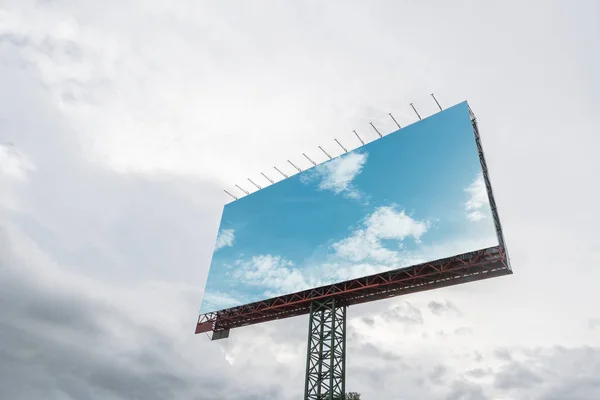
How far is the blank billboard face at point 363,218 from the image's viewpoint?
102 feet

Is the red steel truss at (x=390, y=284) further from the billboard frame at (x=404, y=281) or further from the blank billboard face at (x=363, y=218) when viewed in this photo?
the blank billboard face at (x=363, y=218)

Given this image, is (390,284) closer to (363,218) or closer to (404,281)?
(404,281)

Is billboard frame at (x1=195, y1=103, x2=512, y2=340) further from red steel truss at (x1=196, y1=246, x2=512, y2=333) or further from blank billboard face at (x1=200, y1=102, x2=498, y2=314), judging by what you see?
blank billboard face at (x1=200, y1=102, x2=498, y2=314)

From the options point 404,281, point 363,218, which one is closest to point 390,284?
point 404,281

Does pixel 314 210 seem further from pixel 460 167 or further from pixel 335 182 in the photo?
pixel 460 167

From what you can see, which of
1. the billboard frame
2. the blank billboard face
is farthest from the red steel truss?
the blank billboard face

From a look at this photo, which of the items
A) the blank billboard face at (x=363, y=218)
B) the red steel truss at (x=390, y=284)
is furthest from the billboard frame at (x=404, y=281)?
the blank billboard face at (x=363, y=218)

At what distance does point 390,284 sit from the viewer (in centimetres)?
3228

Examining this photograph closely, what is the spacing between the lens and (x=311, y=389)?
106 ft

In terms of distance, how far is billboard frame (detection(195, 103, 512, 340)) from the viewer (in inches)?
1154

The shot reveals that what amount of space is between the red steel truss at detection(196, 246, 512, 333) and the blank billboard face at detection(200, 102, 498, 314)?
0.74 m

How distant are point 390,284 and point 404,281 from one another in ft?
3.58

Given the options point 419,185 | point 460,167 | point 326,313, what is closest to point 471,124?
point 460,167

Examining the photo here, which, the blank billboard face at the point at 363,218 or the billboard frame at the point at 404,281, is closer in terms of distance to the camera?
the billboard frame at the point at 404,281
